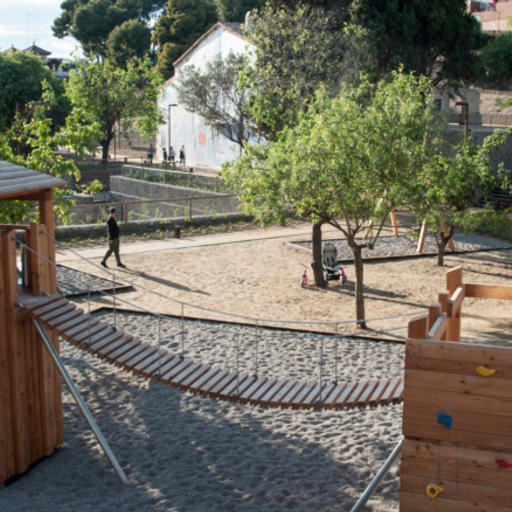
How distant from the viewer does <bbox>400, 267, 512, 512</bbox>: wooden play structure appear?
5613 mm

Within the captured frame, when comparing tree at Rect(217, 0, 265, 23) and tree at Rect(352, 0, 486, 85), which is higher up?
tree at Rect(217, 0, 265, 23)

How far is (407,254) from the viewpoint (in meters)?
19.9

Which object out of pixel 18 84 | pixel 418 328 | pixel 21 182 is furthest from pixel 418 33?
pixel 18 84

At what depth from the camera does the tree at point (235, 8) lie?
59981 mm

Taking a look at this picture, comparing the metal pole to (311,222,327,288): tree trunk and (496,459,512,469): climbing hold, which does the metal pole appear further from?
(311,222,327,288): tree trunk

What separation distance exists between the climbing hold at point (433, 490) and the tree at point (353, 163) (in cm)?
740

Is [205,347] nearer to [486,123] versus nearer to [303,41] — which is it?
[303,41]

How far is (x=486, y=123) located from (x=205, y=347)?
175 ft

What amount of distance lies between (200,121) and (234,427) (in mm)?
36928

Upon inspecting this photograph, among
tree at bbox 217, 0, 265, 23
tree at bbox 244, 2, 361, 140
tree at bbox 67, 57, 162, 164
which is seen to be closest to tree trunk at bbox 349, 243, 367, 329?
tree at bbox 244, 2, 361, 140

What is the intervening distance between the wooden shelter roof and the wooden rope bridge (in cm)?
125

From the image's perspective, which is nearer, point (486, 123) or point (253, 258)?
point (253, 258)

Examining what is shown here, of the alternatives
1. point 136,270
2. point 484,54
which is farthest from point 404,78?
point 484,54

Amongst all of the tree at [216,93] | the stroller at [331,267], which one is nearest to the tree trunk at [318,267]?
the stroller at [331,267]
